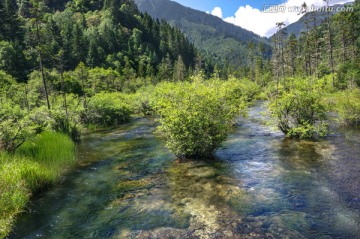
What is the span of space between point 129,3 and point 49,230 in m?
191

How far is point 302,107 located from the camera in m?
21.2

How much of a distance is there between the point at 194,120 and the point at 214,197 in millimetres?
5961

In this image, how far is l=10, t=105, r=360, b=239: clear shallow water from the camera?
30.6ft

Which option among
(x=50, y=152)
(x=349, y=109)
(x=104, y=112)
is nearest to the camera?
(x=50, y=152)

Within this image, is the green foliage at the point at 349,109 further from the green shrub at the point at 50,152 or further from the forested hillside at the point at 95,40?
the forested hillside at the point at 95,40

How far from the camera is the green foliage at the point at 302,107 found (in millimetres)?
20714

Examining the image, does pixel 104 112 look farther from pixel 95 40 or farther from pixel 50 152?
Result: pixel 95 40

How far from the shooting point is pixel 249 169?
15383 mm

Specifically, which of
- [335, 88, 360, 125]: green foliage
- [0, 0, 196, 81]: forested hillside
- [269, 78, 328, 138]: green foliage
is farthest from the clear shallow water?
[0, 0, 196, 81]: forested hillside

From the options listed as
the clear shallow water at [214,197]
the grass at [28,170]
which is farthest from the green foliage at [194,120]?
the grass at [28,170]

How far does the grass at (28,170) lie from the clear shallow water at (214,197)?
2.20 ft

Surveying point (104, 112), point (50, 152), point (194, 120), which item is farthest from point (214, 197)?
point (104, 112)

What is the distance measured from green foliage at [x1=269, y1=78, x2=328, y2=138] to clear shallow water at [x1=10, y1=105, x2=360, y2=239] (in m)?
1.73

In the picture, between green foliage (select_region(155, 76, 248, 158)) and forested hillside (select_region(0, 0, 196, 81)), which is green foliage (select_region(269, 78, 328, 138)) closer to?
green foliage (select_region(155, 76, 248, 158))
